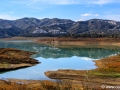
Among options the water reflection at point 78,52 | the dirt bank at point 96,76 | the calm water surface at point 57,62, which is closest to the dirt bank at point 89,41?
the water reflection at point 78,52

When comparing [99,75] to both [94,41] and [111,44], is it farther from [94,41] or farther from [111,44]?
[94,41]

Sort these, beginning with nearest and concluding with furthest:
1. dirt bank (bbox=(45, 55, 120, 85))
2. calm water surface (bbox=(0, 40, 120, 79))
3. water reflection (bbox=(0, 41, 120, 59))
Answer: dirt bank (bbox=(45, 55, 120, 85)), calm water surface (bbox=(0, 40, 120, 79)), water reflection (bbox=(0, 41, 120, 59))

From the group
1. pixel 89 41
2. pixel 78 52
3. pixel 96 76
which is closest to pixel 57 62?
pixel 96 76

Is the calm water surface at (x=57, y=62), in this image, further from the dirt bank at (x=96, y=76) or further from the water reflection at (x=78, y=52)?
the dirt bank at (x=96, y=76)

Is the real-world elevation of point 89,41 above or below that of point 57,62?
below

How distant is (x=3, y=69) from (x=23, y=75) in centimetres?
A: 584

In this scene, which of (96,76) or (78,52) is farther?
(78,52)

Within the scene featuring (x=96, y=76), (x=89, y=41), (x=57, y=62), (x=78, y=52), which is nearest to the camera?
(x=96, y=76)

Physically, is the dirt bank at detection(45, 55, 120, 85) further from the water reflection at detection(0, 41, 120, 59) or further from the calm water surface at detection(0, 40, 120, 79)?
the water reflection at detection(0, 41, 120, 59)

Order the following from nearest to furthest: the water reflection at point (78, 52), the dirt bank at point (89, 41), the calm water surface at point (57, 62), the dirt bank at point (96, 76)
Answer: the dirt bank at point (96, 76)
the calm water surface at point (57, 62)
the water reflection at point (78, 52)
the dirt bank at point (89, 41)

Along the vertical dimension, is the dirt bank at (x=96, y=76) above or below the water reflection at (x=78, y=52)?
above

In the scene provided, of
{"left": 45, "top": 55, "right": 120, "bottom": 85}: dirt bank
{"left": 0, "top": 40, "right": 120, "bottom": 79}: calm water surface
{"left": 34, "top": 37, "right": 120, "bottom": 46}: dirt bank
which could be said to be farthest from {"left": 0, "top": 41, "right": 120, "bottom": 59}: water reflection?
{"left": 45, "top": 55, "right": 120, "bottom": 85}: dirt bank

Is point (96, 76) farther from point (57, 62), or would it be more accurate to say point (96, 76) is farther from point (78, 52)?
point (78, 52)

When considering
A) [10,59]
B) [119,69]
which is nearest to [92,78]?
[119,69]
